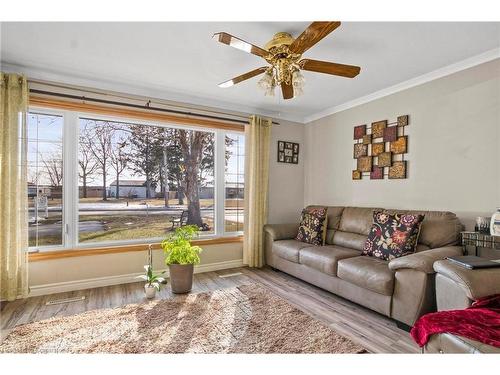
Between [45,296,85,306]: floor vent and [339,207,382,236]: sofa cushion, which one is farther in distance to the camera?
[339,207,382,236]: sofa cushion

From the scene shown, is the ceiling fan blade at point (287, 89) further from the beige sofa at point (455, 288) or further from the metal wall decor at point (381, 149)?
the beige sofa at point (455, 288)

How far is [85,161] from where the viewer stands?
3.30 meters

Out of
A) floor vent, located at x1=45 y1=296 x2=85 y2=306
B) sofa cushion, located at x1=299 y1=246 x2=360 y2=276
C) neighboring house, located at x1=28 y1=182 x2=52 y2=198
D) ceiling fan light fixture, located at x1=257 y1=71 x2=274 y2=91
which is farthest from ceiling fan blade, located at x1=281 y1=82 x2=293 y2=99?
floor vent, located at x1=45 y1=296 x2=85 y2=306

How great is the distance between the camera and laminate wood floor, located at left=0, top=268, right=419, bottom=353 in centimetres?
214

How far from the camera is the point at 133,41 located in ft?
7.60

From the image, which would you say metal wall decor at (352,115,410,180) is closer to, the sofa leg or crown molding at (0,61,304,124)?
crown molding at (0,61,304,124)

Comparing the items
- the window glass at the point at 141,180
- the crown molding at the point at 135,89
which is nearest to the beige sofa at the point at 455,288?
the window glass at the point at 141,180

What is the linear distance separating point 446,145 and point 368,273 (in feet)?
5.21

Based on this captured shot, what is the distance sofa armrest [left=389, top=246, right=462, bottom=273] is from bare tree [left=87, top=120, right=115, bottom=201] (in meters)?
3.35

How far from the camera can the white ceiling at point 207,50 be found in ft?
6.91

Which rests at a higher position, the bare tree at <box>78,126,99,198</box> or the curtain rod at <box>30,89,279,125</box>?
the curtain rod at <box>30,89,279,125</box>

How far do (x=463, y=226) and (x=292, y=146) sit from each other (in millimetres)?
2594

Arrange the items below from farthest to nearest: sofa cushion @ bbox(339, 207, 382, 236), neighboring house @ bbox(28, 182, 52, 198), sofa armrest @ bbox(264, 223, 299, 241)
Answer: sofa armrest @ bbox(264, 223, 299, 241)
sofa cushion @ bbox(339, 207, 382, 236)
neighboring house @ bbox(28, 182, 52, 198)

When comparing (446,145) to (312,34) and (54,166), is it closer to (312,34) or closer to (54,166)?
(312,34)
